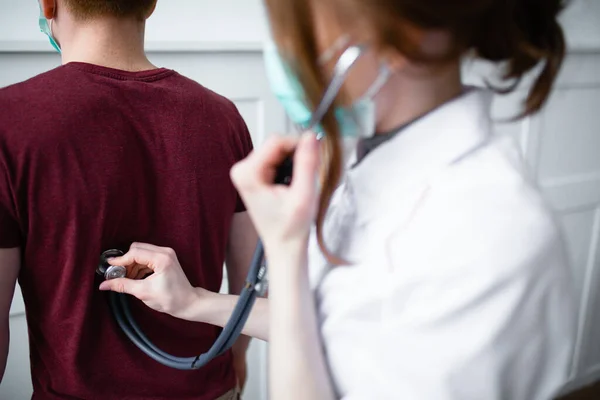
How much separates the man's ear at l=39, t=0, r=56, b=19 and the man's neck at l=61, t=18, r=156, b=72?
37 millimetres

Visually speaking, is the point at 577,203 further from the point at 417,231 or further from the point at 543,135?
the point at 417,231

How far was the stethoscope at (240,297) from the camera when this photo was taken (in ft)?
1.81

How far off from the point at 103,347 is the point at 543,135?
6.14 ft

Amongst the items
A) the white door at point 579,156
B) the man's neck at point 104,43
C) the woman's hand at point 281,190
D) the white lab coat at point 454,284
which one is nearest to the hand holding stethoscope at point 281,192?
the woman's hand at point 281,190

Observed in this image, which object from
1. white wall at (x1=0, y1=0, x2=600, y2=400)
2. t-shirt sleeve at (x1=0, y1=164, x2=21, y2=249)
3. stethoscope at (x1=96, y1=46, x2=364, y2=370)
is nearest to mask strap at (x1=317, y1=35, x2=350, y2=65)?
stethoscope at (x1=96, y1=46, x2=364, y2=370)

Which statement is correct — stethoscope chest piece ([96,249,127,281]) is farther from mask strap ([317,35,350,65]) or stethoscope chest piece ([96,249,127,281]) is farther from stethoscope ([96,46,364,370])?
mask strap ([317,35,350,65])

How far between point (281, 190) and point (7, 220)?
0.41 metres

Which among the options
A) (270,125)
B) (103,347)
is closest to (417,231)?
(103,347)

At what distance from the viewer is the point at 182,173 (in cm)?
83

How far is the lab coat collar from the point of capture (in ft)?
2.06

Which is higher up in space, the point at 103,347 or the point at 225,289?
the point at 103,347

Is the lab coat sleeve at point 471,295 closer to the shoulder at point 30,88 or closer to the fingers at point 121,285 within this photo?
the fingers at point 121,285

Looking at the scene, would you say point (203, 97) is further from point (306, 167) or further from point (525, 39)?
point (525, 39)

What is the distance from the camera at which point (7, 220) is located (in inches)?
27.8
